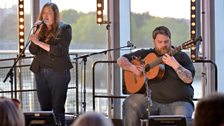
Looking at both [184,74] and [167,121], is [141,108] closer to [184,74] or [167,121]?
[184,74]

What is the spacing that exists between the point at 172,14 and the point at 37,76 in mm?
2221

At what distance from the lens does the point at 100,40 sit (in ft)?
21.8

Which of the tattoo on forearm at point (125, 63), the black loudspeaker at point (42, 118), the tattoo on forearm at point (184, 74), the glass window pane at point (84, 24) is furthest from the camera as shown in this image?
the glass window pane at point (84, 24)

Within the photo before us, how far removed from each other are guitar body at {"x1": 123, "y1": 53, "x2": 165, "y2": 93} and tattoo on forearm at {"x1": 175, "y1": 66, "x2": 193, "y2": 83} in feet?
0.70

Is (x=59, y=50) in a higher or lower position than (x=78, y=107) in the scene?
higher

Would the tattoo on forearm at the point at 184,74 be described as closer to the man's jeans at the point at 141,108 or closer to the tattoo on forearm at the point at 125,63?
the man's jeans at the point at 141,108

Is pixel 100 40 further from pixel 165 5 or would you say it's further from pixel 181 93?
pixel 181 93

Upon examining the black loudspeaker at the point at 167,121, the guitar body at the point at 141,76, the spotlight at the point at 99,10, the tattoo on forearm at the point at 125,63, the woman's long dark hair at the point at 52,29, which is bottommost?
the black loudspeaker at the point at 167,121

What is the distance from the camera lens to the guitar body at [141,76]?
4.66 metres

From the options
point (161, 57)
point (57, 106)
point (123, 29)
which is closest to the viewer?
point (161, 57)

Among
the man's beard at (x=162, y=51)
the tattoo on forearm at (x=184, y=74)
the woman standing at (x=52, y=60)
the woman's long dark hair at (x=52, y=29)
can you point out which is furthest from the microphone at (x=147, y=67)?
the woman's long dark hair at (x=52, y=29)

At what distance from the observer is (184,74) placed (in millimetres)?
4465

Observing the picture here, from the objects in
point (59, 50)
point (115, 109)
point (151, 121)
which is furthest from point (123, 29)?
point (151, 121)

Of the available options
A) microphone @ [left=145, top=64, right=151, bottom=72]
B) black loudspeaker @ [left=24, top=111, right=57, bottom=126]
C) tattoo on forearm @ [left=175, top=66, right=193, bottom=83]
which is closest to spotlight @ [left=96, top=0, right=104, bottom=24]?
microphone @ [left=145, top=64, right=151, bottom=72]
